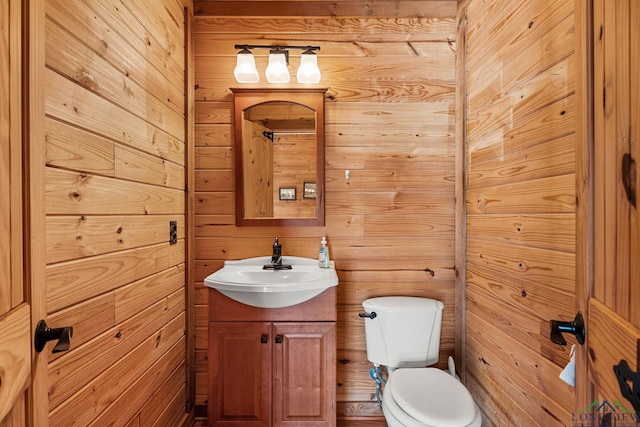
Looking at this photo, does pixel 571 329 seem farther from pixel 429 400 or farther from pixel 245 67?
pixel 245 67

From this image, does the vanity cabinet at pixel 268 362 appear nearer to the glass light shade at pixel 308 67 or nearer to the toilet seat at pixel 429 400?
the toilet seat at pixel 429 400

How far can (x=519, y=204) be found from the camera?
4.19 ft

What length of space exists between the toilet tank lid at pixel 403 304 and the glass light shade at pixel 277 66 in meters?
1.35

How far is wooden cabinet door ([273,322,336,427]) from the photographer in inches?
60.9

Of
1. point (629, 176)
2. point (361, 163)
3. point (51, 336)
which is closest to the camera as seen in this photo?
point (629, 176)

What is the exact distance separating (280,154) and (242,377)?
1.19 m

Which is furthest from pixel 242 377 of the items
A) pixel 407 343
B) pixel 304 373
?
pixel 407 343

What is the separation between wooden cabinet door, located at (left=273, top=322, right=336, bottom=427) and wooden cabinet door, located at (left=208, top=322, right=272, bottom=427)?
53mm

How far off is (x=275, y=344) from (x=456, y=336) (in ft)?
3.47

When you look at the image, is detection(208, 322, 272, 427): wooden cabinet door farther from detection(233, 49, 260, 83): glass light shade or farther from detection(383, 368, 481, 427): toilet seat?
detection(233, 49, 260, 83): glass light shade

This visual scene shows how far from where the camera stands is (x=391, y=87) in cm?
188

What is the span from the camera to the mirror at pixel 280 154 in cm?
186

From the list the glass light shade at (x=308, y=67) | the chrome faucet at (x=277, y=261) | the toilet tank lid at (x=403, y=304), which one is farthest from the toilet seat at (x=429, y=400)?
the glass light shade at (x=308, y=67)

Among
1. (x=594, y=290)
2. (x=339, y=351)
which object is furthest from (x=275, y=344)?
(x=594, y=290)
